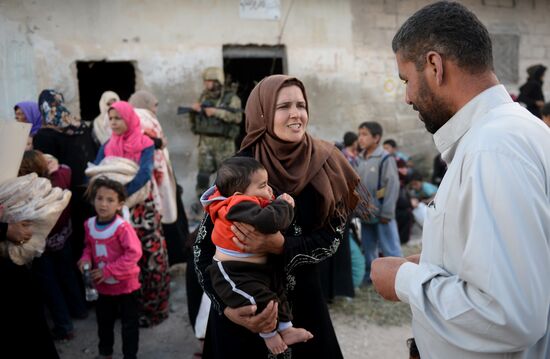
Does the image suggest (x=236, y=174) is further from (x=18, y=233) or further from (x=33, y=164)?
(x=33, y=164)

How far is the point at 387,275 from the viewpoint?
1487mm

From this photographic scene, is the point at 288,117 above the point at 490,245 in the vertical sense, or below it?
above

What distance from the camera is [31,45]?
6.21 meters

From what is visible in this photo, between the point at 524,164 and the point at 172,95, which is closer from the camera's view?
the point at 524,164

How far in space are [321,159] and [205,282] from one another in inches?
32.2

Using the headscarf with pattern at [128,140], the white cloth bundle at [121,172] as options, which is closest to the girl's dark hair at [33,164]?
the white cloth bundle at [121,172]

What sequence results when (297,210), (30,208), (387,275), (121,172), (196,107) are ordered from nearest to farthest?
(387,275)
(297,210)
(30,208)
(121,172)
(196,107)

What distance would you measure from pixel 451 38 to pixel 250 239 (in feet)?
3.68

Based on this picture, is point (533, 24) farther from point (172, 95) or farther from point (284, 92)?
point (284, 92)

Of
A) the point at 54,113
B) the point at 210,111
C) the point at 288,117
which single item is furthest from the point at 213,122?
the point at 288,117

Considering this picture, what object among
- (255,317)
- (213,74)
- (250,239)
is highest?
(213,74)

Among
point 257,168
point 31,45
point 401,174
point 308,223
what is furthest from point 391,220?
point 31,45

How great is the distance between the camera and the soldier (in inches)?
280

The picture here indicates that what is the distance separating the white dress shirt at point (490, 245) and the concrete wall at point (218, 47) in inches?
245
